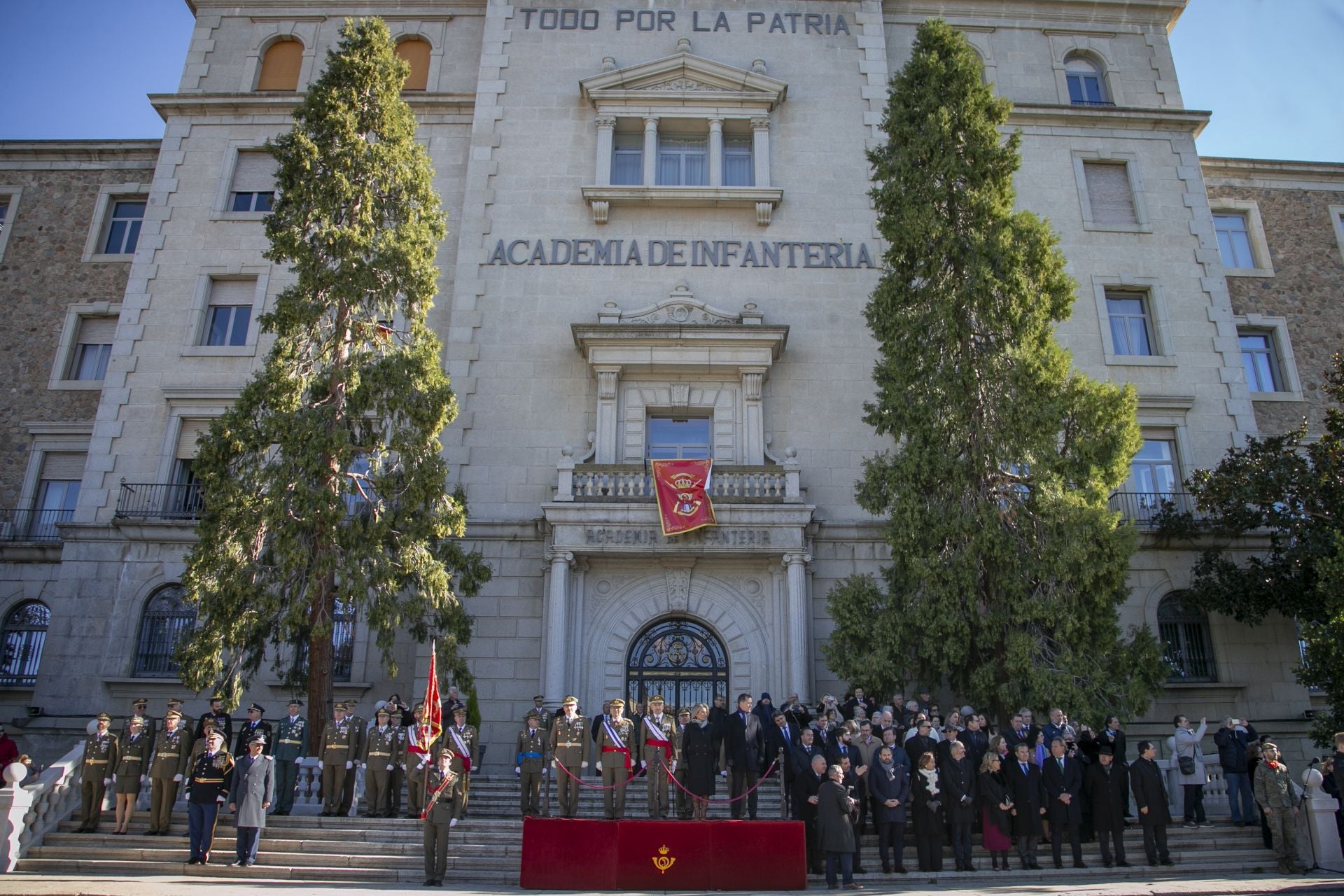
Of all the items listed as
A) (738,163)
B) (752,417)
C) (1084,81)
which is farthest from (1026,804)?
(1084,81)

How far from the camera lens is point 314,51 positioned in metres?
24.8

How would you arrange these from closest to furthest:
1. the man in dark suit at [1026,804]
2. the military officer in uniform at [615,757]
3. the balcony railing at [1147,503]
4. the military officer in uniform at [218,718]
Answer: the man in dark suit at [1026,804], the military officer in uniform at [615,757], the military officer in uniform at [218,718], the balcony railing at [1147,503]

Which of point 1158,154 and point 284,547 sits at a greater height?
point 1158,154

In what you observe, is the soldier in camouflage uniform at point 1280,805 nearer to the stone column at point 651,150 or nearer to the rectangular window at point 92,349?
the stone column at point 651,150

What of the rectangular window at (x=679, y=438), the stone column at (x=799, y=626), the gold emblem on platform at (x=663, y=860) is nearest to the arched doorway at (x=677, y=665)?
the stone column at (x=799, y=626)

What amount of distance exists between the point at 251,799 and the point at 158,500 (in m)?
10.2

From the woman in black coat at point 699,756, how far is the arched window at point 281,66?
63.4 feet

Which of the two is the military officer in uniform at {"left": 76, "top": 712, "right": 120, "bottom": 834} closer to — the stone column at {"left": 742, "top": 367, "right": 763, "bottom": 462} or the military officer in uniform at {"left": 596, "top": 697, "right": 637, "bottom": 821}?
the military officer in uniform at {"left": 596, "top": 697, "right": 637, "bottom": 821}

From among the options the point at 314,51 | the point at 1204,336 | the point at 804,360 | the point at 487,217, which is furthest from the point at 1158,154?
the point at 314,51

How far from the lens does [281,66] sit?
81.5ft

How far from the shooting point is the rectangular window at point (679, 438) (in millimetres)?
20375

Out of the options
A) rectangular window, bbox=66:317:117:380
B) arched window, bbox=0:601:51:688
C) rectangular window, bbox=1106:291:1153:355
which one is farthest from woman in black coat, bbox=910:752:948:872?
rectangular window, bbox=66:317:117:380

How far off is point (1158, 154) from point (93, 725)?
24806 mm

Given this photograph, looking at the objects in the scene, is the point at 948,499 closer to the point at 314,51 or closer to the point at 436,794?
the point at 436,794
